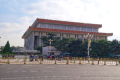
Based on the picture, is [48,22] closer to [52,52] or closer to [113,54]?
[52,52]

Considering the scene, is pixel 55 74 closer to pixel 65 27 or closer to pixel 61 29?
pixel 61 29

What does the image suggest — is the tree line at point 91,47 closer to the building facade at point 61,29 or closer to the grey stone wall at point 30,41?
the building facade at point 61,29

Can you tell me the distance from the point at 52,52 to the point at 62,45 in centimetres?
366

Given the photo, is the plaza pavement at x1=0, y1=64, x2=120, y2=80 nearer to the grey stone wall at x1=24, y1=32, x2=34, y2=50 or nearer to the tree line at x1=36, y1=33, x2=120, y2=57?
the tree line at x1=36, y1=33, x2=120, y2=57

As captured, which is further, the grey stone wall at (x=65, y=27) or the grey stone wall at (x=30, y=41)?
the grey stone wall at (x=65, y=27)

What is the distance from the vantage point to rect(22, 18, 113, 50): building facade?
202 ft

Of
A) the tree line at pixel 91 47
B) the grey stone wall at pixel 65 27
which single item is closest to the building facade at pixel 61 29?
the grey stone wall at pixel 65 27

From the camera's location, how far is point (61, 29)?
208ft

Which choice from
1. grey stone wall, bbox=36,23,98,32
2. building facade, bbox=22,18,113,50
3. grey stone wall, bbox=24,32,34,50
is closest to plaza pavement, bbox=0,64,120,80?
building facade, bbox=22,18,113,50

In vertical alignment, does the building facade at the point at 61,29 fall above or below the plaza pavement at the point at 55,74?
above

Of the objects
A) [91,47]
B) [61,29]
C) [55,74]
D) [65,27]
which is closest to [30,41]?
[61,29]

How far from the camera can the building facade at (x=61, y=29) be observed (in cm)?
6150

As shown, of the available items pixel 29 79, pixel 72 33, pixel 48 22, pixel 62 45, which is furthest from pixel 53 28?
pixel 29 79

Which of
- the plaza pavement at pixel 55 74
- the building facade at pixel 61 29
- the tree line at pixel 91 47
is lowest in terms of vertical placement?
the plaza pavement at pixel 55 74
